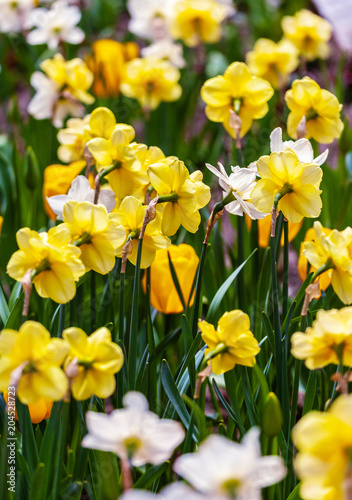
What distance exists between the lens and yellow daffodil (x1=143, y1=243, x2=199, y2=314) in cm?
107

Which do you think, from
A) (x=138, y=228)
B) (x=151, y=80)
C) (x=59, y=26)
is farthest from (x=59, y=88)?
(x=138, y=228)

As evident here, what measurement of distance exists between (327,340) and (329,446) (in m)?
0.16

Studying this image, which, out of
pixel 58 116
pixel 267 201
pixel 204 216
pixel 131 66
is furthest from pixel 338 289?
pixel 131 66

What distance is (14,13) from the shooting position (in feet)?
6.92

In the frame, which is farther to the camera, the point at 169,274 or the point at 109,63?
the point at 109,63

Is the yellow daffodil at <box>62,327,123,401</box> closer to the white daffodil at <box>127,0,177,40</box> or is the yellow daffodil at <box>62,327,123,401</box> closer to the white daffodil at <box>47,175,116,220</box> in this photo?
the white daffodil at <box>47,175,116,220</box>

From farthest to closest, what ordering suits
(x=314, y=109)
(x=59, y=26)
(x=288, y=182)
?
(x=59, y=26) → (x=314, y=109) → (x=288, y=182)

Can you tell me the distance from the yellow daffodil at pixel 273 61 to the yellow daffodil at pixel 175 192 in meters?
1.12

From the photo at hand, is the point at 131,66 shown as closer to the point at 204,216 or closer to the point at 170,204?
the point at 204,216

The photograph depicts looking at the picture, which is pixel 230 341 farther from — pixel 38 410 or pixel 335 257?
pixel 38 410

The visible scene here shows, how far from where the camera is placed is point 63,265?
671 millimetres

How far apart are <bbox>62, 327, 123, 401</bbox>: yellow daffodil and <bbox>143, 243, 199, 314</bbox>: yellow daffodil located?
465mm

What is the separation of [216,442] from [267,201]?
0.40m

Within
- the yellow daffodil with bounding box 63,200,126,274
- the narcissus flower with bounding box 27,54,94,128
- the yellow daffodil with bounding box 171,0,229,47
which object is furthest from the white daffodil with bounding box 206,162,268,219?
the yellow daffodil with bounding box 171,0,229,47
